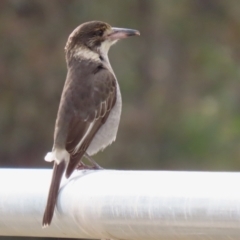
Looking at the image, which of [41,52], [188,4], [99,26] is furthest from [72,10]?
[99,26]

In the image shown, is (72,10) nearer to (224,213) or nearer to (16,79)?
(16,79)

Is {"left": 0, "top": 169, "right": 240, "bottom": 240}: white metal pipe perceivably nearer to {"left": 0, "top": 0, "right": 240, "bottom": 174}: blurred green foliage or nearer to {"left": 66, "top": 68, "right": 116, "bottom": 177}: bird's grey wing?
{"left": 66, "top": 68, "right": 116, "bottom": 177}: bird's grey wing

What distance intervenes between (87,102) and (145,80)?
10.2m

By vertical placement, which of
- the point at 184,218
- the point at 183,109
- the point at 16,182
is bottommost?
the point at 183,109

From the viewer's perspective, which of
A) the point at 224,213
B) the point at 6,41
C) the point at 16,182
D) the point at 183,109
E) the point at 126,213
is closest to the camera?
the point at 224,213

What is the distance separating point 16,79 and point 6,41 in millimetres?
579

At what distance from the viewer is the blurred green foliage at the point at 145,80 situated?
1384 cm

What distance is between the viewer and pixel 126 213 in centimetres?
254

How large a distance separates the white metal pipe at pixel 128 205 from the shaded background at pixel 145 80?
10.5m

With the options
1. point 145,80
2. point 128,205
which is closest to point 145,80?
point 145,80

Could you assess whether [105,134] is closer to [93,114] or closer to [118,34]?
[93,114]

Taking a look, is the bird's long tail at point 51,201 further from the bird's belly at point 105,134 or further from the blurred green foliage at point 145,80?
the blurred green foliage at point 145,80

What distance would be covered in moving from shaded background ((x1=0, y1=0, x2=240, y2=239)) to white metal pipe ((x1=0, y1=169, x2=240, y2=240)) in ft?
34.3

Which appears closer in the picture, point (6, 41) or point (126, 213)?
point (126, 213)
